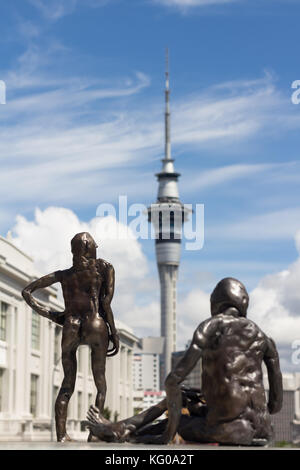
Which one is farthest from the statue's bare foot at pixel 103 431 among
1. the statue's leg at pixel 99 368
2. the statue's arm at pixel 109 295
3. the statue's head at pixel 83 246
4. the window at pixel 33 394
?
the window at pixel 33 394

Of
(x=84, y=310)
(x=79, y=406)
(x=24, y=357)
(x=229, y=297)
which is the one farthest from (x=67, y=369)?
(x=79, y=406)

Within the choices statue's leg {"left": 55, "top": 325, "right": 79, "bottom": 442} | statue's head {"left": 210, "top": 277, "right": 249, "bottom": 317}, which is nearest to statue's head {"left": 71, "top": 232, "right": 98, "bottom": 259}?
statue's leg {"left": 55, "top": 325, "right": 79, "bottom": 442}

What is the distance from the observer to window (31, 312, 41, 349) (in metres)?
67.5

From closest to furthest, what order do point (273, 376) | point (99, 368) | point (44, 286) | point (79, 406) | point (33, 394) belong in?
point (273, 376)
point (44, 286)
point (99, 368)
point (33, 394)
point (79, 406)

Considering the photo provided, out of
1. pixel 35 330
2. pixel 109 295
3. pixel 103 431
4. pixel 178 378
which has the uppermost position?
pixel 35 330

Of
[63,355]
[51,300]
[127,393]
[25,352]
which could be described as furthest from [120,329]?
[63,355]

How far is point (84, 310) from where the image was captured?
12672 mm

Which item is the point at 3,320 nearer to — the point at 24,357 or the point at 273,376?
the point at 24,357

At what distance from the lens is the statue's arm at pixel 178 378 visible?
30.9 feet

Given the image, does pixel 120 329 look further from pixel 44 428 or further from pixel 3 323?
pixel 3 323

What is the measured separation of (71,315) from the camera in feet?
41.5

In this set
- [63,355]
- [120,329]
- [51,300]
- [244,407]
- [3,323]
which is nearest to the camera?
[244,407]

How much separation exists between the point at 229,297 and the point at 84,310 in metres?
3.34
